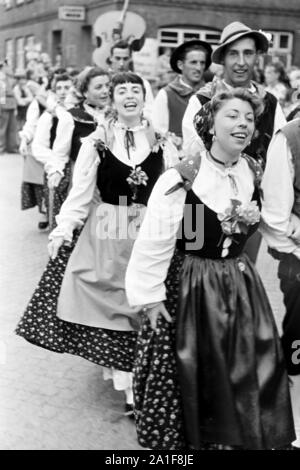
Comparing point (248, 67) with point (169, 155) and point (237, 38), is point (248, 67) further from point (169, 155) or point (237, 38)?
point (169, 155)

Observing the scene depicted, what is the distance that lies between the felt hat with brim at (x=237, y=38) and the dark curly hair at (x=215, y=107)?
3.97ft

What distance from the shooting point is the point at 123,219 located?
4.23 metres

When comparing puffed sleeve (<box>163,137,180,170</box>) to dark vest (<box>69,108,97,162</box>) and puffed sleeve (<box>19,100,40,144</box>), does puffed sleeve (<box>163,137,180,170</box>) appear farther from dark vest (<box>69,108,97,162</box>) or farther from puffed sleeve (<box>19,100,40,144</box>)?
puffed sleeve (<box>19,100,40,144</box>)

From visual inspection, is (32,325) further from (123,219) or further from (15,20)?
(15,20)

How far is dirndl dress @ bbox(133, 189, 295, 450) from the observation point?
307 cm

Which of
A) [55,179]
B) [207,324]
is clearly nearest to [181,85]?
[55,179]

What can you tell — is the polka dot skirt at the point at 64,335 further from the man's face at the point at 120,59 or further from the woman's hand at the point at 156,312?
the man's face at the point at 120,59

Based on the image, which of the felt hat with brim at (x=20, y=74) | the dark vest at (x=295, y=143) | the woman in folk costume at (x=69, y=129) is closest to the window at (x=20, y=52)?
the felt hat with brim at (x=20, y=74)

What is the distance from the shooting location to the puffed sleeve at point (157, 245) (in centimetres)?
310

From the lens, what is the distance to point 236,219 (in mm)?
3176

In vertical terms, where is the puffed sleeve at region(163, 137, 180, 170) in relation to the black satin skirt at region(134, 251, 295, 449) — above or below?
above

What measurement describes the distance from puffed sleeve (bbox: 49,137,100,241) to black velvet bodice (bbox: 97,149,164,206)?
5 centimetres

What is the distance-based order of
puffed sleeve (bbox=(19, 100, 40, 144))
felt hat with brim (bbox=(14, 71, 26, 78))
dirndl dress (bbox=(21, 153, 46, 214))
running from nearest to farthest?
puffed sleeve (bbox=(19, 100, 40, 144))
dirndl dress (bbox=(21, 153, 46, 214))
felt hat with brim (bbox=(14, 71, 26, 78))

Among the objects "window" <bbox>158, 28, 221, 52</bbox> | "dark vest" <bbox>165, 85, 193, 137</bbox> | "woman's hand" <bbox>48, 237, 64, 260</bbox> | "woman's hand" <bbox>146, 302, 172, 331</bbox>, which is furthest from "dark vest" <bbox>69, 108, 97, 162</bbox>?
"window" <bbox>158, 28, 221, 52</bbox>
